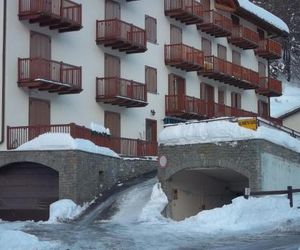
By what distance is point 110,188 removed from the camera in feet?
97.8

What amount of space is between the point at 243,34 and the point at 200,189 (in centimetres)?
2273

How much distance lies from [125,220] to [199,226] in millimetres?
3647

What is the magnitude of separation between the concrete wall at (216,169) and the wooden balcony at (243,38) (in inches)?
800

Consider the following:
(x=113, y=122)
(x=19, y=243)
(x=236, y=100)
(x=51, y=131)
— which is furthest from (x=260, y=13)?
(x=19, y=243)

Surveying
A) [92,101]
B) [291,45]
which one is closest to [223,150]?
[92,101]

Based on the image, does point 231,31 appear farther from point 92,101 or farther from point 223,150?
point 223,150

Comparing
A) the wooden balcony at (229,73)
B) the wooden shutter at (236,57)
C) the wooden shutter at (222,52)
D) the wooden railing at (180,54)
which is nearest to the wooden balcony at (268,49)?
the wooden shutter at (236,57)

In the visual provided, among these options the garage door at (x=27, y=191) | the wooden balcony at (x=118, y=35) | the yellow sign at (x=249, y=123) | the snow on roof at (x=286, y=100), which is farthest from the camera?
the snow on roof at (x=286, y=100)

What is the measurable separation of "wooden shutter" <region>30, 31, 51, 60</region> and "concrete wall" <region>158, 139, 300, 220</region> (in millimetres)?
8224

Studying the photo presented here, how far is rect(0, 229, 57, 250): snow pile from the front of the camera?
49.5 ft

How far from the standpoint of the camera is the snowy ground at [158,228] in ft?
56.4

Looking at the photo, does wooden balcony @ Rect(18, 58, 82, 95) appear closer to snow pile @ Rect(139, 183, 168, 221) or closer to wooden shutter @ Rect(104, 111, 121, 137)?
wooden shutter @ Rect(104, 111, 121, 137)

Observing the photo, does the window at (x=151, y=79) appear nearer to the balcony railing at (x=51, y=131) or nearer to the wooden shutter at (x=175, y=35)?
the wooden shutter at (x=175, y=35)

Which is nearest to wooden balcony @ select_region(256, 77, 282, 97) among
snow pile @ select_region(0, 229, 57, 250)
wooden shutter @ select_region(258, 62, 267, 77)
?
wooden shutter @ select_region(258, 62, 267, 77)
